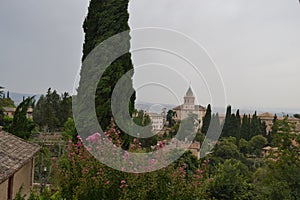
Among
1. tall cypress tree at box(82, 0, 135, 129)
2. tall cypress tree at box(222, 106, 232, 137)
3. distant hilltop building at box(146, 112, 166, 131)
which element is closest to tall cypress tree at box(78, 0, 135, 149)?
tall cypress tree at box(82, 0, 135, 129)

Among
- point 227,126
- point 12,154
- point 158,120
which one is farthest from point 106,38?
point 227,126

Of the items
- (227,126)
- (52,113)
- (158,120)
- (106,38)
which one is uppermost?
(106,38)

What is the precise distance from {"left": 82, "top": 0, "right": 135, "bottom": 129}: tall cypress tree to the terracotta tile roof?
6.48 feet

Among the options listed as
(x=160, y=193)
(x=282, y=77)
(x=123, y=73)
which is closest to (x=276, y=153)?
(x=282, y=77)

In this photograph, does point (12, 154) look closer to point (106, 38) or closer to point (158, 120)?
point (106, 38)

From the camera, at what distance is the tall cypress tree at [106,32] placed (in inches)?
312

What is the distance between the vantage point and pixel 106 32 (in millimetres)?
8336

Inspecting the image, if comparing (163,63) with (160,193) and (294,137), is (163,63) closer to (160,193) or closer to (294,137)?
(160,193)

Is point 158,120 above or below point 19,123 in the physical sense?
above

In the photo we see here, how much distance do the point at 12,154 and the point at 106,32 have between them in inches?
148

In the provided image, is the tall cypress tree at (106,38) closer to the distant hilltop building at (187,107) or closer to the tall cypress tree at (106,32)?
the tall cypress tree at (106,32)

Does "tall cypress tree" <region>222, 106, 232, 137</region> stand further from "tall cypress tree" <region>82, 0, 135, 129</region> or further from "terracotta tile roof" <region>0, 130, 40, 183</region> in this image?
"terracotta tile roof" <region>0, 130, 40, 183</region>

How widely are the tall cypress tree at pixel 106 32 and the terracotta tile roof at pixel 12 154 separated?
1.98 metres

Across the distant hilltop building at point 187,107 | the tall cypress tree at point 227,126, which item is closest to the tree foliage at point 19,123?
the distant hilltop building at point 187,107
